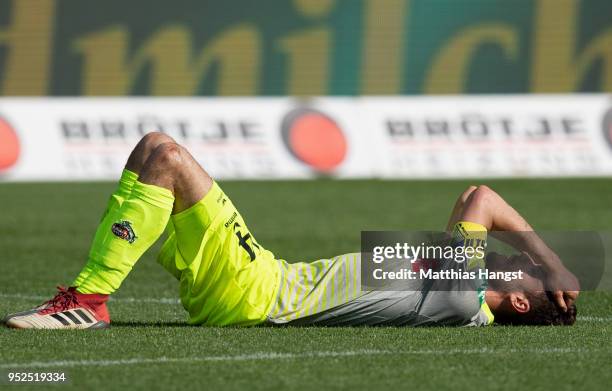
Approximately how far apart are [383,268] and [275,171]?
44.8 ft

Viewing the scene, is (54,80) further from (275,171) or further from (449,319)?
(449,319)

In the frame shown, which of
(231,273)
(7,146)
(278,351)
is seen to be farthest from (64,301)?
(7,146)

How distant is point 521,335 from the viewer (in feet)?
19.0

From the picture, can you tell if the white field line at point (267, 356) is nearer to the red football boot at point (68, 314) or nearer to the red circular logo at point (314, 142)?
the red football boot at point (68, 314)

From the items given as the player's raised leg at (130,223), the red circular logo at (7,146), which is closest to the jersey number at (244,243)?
the player's raised leg at (130,223)

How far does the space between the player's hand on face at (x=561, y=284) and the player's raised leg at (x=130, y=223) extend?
Result: 5.64 feet

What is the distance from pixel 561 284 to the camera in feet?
19.1

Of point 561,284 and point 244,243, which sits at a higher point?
point 244,243

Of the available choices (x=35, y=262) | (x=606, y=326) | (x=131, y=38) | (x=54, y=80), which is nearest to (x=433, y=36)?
(x=131, y=38)

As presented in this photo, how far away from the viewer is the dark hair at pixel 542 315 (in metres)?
6.00

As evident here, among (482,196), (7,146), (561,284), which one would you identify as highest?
(482,196)

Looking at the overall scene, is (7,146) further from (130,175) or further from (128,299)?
(130,175)

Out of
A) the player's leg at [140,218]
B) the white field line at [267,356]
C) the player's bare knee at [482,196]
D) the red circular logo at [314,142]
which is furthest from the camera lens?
the red circular logo at [314,142]

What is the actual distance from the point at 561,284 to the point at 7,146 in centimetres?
1413
